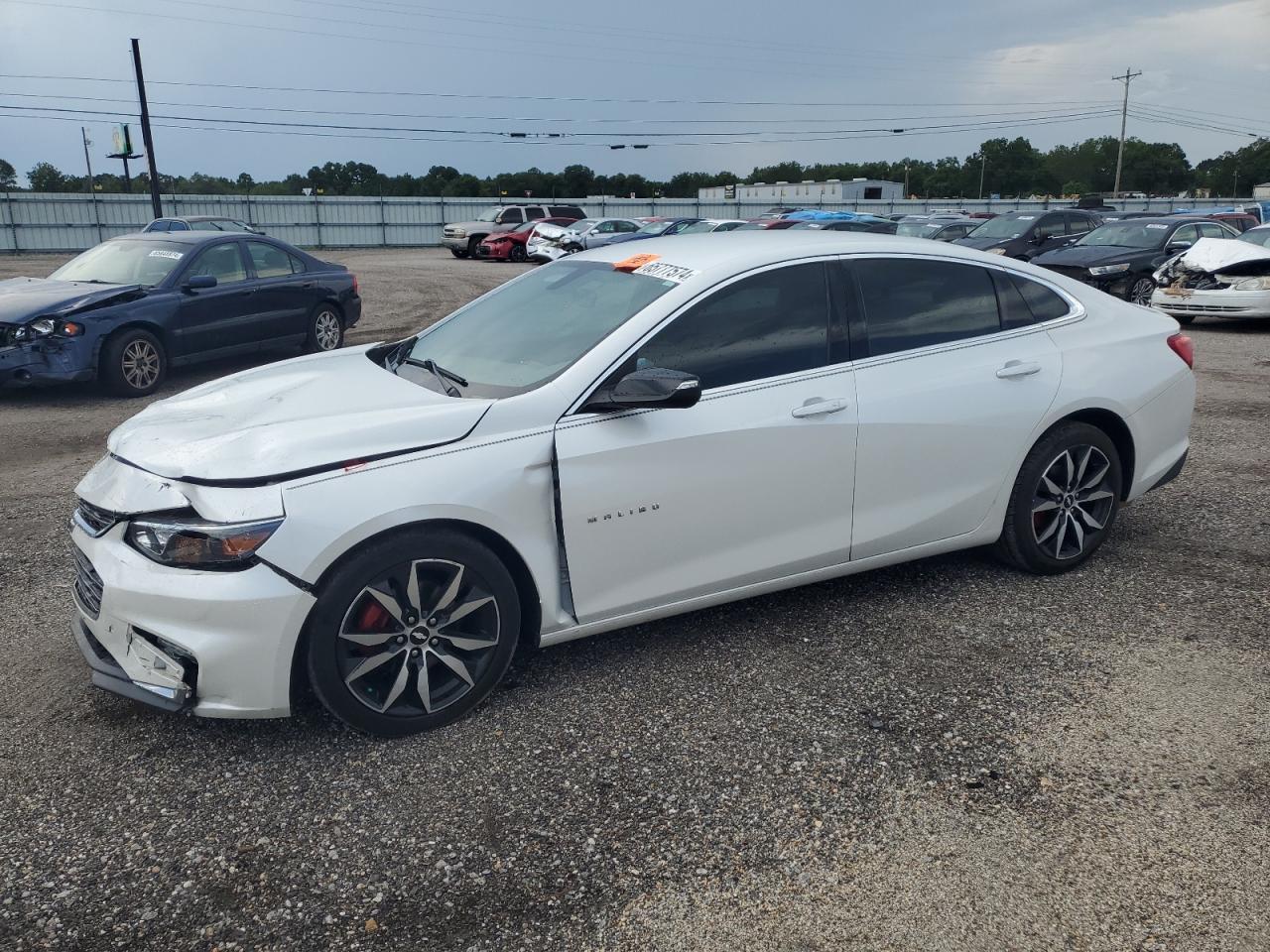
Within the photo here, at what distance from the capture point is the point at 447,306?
17.7 m

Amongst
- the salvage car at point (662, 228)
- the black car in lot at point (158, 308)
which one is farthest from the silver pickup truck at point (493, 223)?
the black car in lot at point (158, 308)

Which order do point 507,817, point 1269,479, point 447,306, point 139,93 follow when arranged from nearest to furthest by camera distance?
point 507,817 → point 1269,479 → point 447,306 → point 139,93

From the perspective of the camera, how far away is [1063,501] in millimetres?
4762

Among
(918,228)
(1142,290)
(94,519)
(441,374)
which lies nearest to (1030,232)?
(1142,290)

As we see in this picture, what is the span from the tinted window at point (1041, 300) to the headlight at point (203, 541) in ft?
11.4

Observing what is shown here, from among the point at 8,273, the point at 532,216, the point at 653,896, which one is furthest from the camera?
the point at 532,216

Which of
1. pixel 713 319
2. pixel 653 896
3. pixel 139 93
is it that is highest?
pixel 139 93

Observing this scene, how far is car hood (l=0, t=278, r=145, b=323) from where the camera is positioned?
364 inches

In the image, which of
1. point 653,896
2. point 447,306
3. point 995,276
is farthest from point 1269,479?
point 447,306

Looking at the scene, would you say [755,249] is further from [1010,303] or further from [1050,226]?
[1050,226]

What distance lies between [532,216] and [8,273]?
16.3 meters

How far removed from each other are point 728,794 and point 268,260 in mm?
9710

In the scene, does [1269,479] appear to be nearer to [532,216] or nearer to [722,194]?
[532,216]

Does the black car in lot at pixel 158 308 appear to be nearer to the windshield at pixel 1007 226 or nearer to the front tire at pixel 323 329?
the front tire at pixel 323 329
